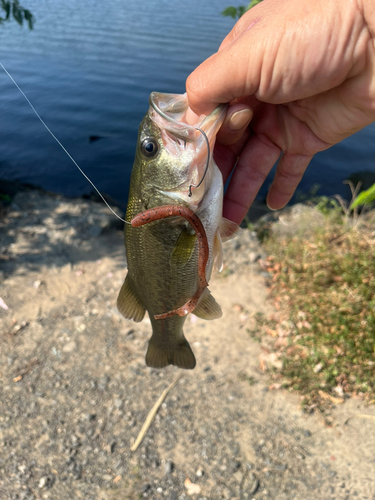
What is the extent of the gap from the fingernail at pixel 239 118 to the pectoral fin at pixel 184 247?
0.71 metres

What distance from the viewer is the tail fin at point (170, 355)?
8.87 feet

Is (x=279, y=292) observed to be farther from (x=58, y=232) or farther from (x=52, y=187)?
(x=52, y=187)

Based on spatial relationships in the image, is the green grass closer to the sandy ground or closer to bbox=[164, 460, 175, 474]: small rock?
the sandy ground

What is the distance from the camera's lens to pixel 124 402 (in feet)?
13.6

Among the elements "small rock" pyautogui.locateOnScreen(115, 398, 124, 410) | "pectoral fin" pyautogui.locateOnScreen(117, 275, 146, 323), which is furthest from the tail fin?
"small rock" pyautogui.locateOnScreen(115, 398, 124, 410)

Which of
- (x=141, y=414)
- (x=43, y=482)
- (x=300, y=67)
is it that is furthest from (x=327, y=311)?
Result: (x=43, y=482)

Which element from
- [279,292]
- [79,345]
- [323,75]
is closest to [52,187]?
[79,345]

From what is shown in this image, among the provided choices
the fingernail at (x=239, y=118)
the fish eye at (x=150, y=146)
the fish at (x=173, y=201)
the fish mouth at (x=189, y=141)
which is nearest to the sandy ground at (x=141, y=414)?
the fish at (x=173, y=201)

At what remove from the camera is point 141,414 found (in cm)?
404

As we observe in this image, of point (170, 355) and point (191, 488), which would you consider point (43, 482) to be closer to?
point (191, 488)

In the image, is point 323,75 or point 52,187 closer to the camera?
point 323,75

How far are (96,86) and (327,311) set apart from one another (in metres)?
11.2

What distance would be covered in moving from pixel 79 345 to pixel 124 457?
60.3 inches

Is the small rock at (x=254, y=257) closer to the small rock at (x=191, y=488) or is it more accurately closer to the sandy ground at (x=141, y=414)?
the sandy ground at (x=141, y=414)
